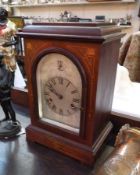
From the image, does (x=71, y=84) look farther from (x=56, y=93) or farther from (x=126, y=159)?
(x=126, y=159)

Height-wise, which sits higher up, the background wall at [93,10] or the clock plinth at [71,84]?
the background wall at [93,10]

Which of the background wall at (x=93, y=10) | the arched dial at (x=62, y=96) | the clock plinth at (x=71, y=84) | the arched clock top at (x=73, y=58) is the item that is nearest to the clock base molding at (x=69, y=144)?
the clock plinth at (x=71, y=84)

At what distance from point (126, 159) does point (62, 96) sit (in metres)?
0.31

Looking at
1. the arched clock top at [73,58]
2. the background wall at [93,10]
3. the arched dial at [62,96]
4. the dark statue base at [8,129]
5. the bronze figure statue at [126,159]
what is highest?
the background wall at [93,10]

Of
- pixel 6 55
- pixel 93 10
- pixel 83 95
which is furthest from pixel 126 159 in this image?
pixel 93 10

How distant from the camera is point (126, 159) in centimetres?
43

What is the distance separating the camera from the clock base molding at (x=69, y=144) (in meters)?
0.67

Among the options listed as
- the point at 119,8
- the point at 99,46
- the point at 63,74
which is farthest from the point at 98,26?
the point at 119,8

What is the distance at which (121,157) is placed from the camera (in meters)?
0.44

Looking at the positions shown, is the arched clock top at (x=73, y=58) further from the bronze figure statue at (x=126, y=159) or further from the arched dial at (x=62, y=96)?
the bronze figure statue at (x=126, y=159)

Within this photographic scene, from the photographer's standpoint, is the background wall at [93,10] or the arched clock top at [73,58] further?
the background wall at [93,10]

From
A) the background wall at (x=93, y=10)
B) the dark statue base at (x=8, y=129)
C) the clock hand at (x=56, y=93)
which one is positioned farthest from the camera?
the background wall at (x=93, y=10)

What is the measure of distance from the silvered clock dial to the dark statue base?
0.16m

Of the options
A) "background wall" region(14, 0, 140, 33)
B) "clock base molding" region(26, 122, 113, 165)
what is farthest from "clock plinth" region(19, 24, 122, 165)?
"background wall" region(14, 0, 140, 33)
